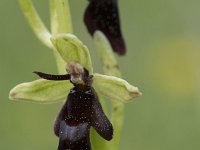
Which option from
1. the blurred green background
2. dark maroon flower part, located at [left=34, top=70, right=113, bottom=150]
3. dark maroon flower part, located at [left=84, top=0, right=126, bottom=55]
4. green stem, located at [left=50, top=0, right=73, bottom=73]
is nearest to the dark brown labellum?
dark maroon flower part, located at [left=34, top=70, right=113, bottom=150]

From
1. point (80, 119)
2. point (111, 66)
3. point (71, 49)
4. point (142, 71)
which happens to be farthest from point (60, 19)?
point (142, 71)

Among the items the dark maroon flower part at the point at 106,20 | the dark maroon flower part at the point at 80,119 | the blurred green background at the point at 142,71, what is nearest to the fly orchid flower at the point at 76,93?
the dark maroon flower part at the point at 80,119

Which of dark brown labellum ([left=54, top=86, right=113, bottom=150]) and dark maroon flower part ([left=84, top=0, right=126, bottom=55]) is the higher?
dark maroon flower part ([left=84, top=0, right=126, bottom=55])

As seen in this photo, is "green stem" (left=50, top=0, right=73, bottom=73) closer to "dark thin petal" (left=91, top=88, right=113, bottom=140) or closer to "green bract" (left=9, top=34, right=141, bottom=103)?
"green bract" (left=9, top=34, right=141, bottom=103)

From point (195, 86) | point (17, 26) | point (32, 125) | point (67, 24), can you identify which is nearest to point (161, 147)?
point (195, 86)

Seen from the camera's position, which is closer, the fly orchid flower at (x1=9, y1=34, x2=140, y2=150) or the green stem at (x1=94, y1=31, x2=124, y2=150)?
the fly orchid flower at (x1=9, y1=34, x2=140, y2=150)

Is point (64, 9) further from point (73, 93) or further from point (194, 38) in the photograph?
point (194, 38)
